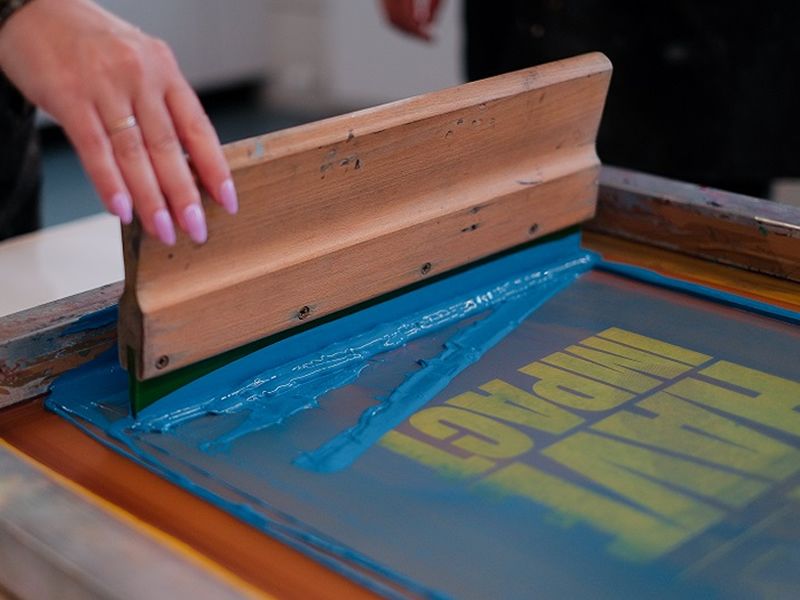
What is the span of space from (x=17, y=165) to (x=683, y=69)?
95 cm

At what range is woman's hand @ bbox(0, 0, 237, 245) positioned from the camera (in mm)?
747

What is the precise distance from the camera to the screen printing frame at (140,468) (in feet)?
2.09

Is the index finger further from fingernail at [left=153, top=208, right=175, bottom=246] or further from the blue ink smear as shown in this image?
the blue ink smear

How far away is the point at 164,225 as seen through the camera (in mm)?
740

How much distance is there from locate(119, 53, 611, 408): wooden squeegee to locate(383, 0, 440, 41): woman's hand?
51cm

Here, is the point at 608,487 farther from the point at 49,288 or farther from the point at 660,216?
the point at 49,288

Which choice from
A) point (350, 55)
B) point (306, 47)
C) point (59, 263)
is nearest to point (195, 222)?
point (59, 263)

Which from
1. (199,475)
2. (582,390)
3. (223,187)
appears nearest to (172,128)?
(223,187)

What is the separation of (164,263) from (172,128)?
91 mm

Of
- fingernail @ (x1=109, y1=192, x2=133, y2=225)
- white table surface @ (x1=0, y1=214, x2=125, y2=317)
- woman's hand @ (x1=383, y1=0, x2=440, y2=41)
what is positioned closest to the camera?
fingernail @ (x1=109, y1=192, x2=133, y2=225)

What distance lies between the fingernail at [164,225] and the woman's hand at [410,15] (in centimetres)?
82

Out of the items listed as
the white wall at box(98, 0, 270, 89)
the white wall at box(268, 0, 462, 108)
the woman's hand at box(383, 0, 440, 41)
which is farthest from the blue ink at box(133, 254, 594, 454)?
the white wall at box(98, 0, 270, 89)

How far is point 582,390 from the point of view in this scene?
Result: 0.84 meters

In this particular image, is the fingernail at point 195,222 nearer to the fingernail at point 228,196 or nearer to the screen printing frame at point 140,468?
the fingernail at point 228,196
